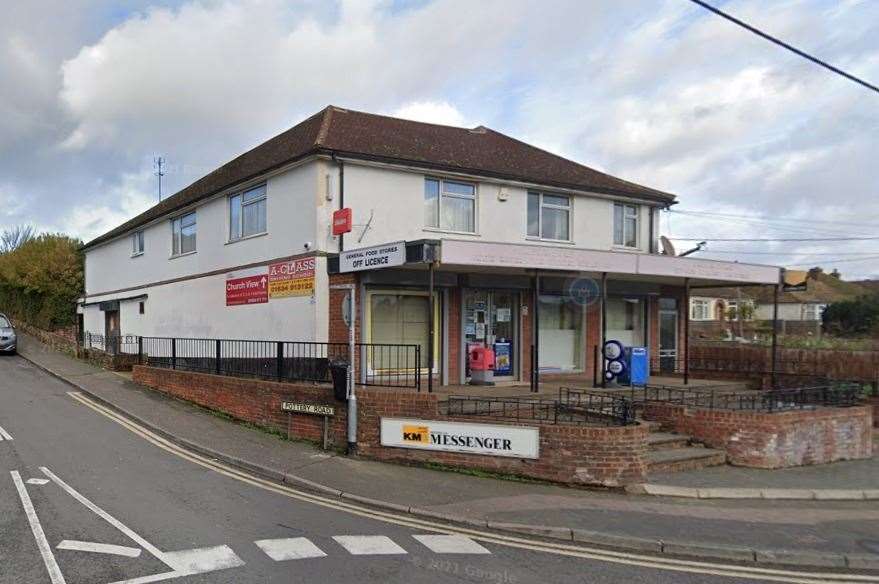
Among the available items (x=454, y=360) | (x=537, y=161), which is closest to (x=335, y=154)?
(x=454, y=360)

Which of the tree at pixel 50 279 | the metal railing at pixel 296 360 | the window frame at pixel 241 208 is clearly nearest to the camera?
the metal railing at pixel 296 360

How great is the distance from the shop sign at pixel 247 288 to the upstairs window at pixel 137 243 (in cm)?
829

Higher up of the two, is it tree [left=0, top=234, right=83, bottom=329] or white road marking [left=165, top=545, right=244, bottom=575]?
tree [left=0, top=234, right=83, bottom=329]

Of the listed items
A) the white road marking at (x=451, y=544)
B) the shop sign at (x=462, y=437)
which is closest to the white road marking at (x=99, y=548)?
the white road marking at (x=451, y=544)

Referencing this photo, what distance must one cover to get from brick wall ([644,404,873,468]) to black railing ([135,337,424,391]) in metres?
4.77

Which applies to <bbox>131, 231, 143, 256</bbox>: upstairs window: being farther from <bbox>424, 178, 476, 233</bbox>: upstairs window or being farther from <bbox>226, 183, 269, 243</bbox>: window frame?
<bbox>424, 178, 476, 233</bbox>: upstairs window

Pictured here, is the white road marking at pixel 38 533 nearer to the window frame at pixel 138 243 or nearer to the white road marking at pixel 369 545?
the white road marking at pixel 369 545

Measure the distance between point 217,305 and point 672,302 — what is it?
1297 cm

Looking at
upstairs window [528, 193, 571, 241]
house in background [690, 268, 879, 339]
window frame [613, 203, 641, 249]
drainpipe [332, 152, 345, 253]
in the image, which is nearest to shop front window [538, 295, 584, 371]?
upstairs window [528, 193, 571, 241]

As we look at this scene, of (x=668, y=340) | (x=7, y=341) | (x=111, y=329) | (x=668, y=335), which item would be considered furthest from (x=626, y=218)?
(x=7, y=341)

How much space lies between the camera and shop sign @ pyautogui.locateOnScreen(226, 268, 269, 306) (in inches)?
613

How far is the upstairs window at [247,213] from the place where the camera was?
16.1 metres

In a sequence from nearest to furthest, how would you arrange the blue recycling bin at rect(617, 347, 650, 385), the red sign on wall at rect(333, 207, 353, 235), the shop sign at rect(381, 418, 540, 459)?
1. the shop sign at rect(381, 418, 540, 459)
2. the red sign on wall at rect(333, 207, 353, 235)
3. the blue recycling bin at rect(617, 347, 650, 385)

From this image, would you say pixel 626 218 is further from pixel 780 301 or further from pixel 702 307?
pixel 780 301
